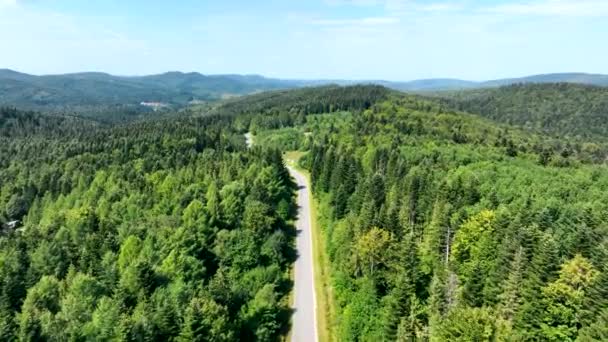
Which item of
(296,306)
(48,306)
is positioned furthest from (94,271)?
(296,306)

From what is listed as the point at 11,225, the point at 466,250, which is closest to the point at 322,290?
the point at 466,250

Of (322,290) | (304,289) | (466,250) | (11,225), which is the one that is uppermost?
(466,250)

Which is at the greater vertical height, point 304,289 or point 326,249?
point 326,249

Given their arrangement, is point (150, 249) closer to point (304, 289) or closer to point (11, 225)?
point (304, 289)

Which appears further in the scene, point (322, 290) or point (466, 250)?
point (322, 290)

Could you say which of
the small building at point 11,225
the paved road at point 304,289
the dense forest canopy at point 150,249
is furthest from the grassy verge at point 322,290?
the small building at point 11,225

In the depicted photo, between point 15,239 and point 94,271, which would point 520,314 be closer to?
point 94,271

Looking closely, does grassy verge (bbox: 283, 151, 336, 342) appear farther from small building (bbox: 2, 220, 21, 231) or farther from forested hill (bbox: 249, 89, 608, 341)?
small building (bbox: 2, 220, 21, 231)

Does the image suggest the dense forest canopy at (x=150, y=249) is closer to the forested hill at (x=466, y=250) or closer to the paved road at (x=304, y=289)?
the paved road at (x=304, y=289)
